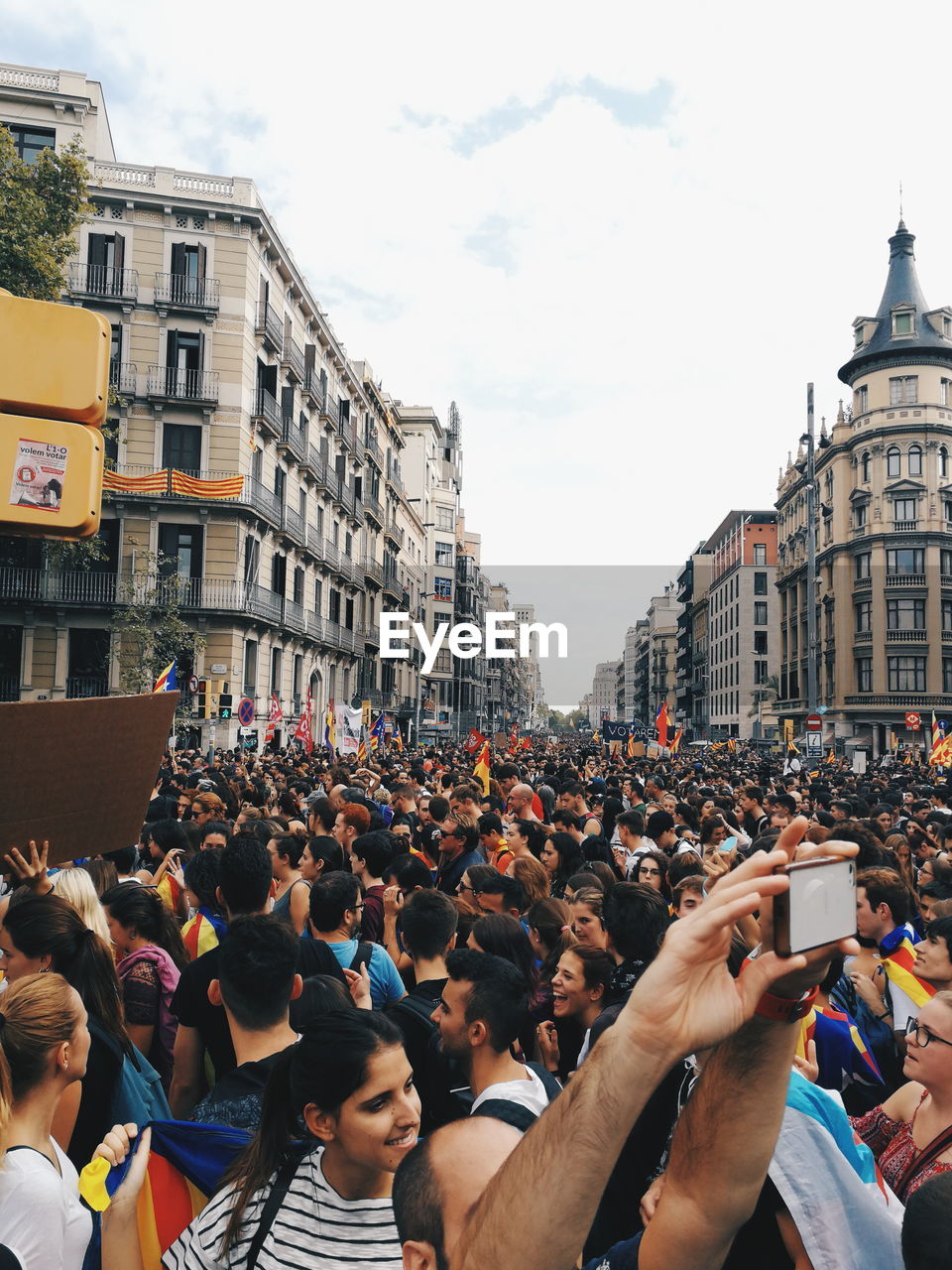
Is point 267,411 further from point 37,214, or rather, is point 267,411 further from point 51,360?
point 51,360

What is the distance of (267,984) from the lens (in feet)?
11.4

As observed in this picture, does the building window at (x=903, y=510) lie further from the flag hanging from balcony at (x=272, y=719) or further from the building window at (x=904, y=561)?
the flag hanging from balcony at (x=272, y=719)

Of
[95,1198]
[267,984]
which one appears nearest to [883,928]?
[267,984]

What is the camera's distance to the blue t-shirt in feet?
16.1

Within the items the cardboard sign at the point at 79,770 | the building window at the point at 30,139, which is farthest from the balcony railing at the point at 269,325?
the cardboard sign at the point at 79,770

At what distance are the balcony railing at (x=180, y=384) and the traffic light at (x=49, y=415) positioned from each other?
108 feet

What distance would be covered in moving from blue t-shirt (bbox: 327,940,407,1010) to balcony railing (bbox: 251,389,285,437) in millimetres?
32000

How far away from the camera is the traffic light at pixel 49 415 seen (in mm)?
2596

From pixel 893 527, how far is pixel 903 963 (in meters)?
57.1

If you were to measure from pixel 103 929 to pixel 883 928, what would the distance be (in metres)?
3.96

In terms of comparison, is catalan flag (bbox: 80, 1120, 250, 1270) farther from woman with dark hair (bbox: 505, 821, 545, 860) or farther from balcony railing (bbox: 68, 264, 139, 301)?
balcony railing (bbox: 68, 264, 139, 301)

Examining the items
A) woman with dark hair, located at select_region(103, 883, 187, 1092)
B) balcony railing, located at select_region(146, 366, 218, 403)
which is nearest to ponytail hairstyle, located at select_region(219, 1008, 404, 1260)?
woman with dark hair, located at select_region(103, 883, 187, 1092)

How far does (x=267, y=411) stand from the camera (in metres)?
35.9

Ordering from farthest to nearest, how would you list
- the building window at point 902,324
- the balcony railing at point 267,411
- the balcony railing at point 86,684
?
1. the building window at point 902,324
2. the balcony railing at point 267,411
3. the balcony railing at point 86,684
